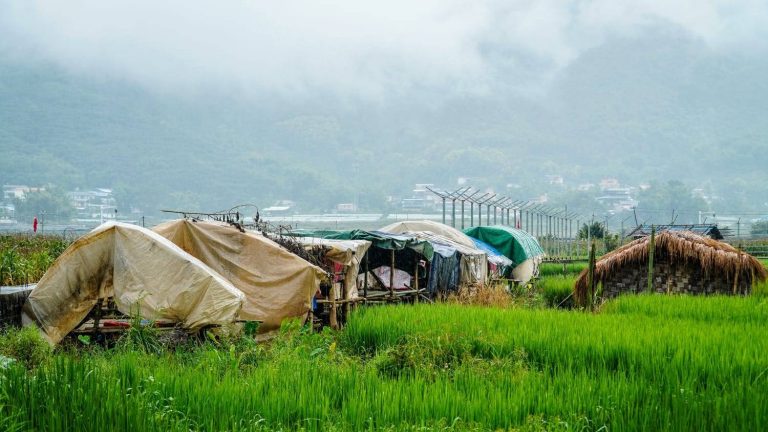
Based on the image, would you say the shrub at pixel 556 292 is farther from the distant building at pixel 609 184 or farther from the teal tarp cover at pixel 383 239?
the distant building at pixel 609 184

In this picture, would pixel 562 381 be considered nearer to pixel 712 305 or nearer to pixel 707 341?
pixel 707 341

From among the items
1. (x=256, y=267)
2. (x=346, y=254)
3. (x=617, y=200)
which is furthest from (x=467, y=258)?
(x=617, y=200)

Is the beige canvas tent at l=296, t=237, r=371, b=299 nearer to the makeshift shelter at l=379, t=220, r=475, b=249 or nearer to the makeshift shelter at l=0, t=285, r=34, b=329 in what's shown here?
the makeshift shelter at l=0, t=285, r=34, b=329

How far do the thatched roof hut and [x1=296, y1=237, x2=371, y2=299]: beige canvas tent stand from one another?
4660mm

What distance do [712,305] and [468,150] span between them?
16514 cm

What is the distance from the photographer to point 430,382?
6.67 meters

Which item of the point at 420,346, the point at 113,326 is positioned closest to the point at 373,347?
the point at 420,346

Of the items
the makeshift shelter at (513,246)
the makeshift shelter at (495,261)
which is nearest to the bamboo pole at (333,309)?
the makeshift shelter at (495,261)

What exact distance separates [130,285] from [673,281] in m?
9.98

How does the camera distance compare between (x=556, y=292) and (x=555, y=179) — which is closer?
(x=556, y=292)

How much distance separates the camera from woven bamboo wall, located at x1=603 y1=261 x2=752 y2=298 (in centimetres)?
1456

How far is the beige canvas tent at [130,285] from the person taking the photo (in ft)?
29.8

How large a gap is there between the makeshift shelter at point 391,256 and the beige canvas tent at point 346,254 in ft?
4.32

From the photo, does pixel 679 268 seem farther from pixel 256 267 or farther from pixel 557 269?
pixel 557 269
